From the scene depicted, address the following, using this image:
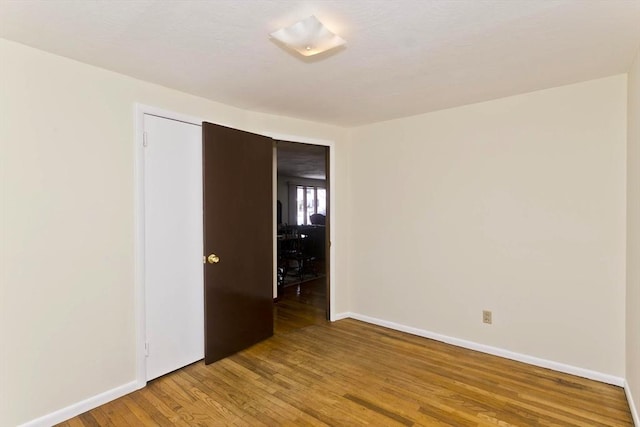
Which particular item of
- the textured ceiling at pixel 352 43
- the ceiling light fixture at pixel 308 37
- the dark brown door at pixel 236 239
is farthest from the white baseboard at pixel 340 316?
the ceiling light fixture at pixel 308 37

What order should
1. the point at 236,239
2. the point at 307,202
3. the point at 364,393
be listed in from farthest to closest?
1. the point at 307,202
2. the point at 236,239
3. the point at 364,393

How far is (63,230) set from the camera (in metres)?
2.12

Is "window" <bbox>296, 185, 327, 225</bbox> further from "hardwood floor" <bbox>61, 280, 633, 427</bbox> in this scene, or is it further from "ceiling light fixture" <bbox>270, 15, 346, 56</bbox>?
"ceiling light fixture" <bbox>270, 15, 346, 56</bbox>

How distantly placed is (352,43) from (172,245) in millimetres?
2021

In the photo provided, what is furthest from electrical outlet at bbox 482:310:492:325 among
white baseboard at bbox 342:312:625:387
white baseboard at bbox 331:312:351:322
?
white baseboard at bbox 331:312:351:322

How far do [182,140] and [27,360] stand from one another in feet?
5.83

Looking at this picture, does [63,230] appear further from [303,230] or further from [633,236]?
[303,230]

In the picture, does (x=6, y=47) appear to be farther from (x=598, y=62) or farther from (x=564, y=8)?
(x=598, y=62)

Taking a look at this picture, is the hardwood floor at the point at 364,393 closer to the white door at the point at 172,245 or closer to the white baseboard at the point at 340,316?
the white door at the point at 172,245

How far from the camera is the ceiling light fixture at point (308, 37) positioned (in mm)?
1662

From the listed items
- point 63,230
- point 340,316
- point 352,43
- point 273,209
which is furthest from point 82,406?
point 352,43

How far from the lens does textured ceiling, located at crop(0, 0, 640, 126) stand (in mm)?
1573

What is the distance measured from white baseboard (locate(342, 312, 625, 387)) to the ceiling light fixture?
2866 millimetres

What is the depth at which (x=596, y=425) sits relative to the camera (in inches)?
79.7
